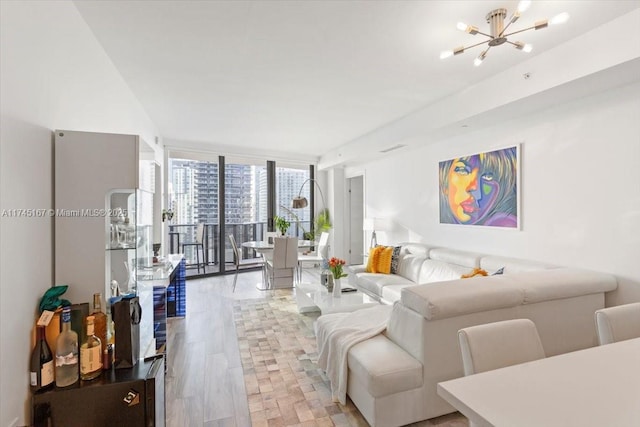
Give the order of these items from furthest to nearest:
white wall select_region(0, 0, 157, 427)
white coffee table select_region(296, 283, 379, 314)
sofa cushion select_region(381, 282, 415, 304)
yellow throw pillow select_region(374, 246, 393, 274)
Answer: yellow throw pillow select_region(374, 246, 393, 274)
sofa cushion select_region(381, 282, 415, 304)
white coffee table select_region(296, 283, 379, 314)
white wall select_region(0, 0, 157, 427)

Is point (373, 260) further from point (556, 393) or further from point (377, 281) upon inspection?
point (556, 393)

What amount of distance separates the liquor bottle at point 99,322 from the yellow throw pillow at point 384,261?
12.8 ft

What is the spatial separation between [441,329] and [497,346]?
0.60 m

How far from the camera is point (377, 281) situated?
14.9ft

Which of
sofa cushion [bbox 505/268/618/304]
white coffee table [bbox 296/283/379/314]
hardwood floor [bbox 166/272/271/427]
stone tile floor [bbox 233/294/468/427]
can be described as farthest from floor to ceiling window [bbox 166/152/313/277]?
sofa cushion [bbox 505/268/618/304]

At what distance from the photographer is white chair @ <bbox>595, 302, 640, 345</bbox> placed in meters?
1.60

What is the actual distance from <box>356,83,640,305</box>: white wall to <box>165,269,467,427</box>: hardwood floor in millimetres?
2116

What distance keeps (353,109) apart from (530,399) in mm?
3907

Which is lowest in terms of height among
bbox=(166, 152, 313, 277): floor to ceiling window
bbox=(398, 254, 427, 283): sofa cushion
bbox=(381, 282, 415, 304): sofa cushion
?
bbox=(381, 282, 415, 304): sofa cushion

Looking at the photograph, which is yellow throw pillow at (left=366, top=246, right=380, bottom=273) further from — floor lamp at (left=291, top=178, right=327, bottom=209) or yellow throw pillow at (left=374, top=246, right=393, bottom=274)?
floor lamp at (left=291, top=178, right=327, bottom=209)

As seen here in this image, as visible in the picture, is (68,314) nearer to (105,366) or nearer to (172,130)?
(105,366)

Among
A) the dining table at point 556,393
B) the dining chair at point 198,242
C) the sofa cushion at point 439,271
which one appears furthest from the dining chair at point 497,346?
the dining chair at point 198,242

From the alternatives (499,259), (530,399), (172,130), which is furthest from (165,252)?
(530,399)

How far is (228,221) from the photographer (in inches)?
277
